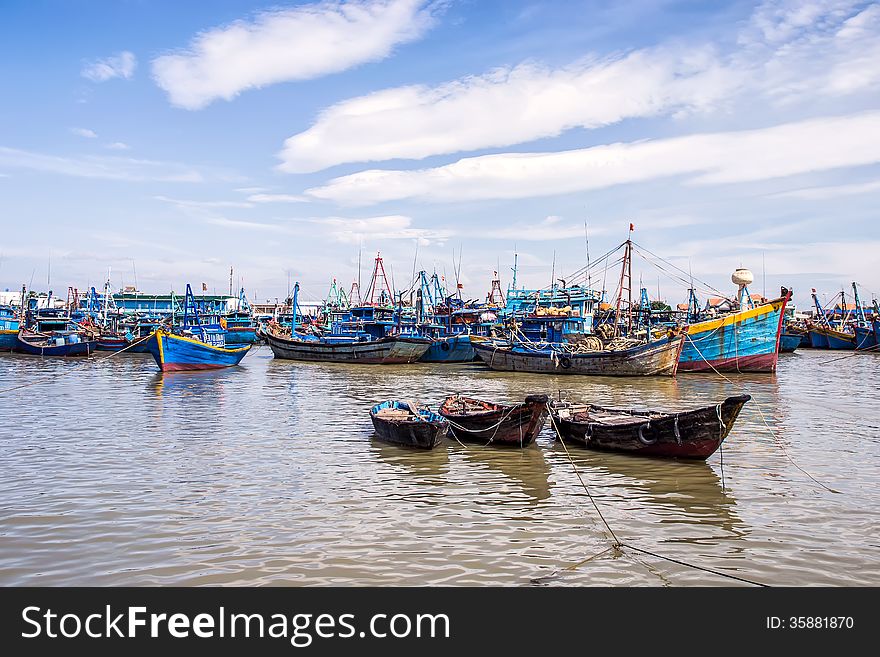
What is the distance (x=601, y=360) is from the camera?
3272 centimetres

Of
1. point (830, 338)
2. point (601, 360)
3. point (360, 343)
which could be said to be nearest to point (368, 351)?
point (360, 343)

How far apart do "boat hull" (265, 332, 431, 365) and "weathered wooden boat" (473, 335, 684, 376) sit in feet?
21.6

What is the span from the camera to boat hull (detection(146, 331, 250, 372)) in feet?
110

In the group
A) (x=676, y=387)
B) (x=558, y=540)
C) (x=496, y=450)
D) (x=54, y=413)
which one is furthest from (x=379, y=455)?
(x=676, y=387)

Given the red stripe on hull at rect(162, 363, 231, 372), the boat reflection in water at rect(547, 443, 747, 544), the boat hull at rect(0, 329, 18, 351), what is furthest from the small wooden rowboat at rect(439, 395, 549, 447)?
the boat hull at rect(0, 329, 18, 351)

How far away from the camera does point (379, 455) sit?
45.8 ft

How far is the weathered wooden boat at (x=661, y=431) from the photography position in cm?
1234

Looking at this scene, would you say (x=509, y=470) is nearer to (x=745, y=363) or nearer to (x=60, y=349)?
(x=745, y=363)

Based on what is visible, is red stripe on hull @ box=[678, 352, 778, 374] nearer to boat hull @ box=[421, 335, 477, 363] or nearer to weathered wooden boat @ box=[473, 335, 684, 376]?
weathered wooden boat @ box=[473, 335, 684, 376]

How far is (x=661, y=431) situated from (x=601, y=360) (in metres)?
20.0

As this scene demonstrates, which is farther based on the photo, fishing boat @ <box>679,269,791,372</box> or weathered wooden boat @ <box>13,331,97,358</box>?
weathered wooden boat @ <box>13,331,97,358</box>

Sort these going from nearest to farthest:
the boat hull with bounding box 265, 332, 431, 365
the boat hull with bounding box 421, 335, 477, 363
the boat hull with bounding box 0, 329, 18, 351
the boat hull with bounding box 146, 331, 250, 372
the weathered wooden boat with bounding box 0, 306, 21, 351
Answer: the boat hull with bounding box 146, 331, 250, 372
the boat hull with bounding box 265, 332, 431, 365
the boat hull with bounding box 421, 335, 477, 363
the boat hull with bounding box 0, 329, 18, 351
the weathered wooden boat with bounding box 0, 306, 21, 351

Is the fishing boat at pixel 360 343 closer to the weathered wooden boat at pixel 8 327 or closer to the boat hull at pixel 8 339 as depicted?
the boat hull at pixel 8 339
